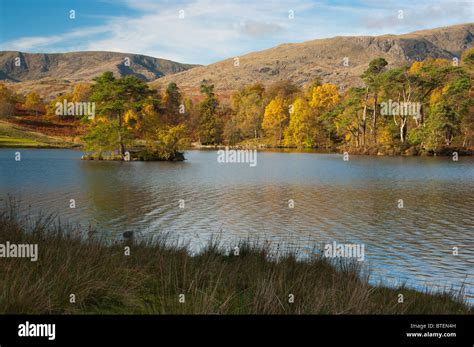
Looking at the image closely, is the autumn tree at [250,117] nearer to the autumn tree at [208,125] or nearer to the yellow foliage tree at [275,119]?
the yellow foliage tree at [275,119]

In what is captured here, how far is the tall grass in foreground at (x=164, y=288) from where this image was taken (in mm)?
5852

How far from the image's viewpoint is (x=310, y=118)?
7812 centimetres

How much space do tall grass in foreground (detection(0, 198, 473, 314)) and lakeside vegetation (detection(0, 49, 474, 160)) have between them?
1435 inches

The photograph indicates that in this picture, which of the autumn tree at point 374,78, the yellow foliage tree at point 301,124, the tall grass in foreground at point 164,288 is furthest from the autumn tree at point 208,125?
the tall grass in foreground at point 164,288

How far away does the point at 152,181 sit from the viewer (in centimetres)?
2991

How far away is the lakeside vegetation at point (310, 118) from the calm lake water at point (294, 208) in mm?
13676

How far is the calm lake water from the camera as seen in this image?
13.4 m

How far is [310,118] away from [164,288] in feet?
240

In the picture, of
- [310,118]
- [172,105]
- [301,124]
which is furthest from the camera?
[172,105]

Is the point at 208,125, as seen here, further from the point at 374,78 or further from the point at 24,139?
the point at 374,78

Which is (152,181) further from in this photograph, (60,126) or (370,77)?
(60,126)

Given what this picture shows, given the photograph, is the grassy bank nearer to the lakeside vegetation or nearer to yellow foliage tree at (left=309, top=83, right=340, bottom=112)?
the lakeside vegetation

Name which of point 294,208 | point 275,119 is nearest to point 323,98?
point 275,119
